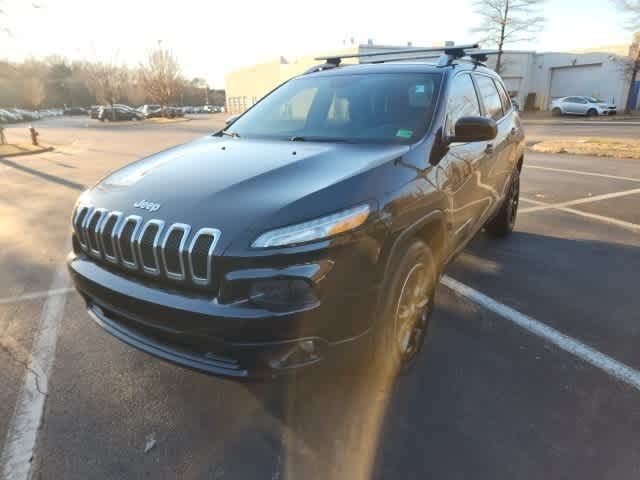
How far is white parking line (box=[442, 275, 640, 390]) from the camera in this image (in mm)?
2629

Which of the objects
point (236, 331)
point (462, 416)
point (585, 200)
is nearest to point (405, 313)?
point (462, 416)

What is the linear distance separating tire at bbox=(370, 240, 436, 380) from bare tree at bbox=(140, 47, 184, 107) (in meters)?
49.3

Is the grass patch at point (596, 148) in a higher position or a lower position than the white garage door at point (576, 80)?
lower

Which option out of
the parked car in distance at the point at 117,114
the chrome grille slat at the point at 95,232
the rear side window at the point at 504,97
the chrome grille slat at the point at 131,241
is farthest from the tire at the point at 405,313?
the parked car in distance at the point at 117,114

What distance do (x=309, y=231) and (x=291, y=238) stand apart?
83 mm

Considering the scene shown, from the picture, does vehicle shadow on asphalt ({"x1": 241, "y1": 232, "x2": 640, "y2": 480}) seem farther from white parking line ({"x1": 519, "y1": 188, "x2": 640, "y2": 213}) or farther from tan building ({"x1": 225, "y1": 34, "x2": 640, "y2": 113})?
tan building ({"x1": 225, "y1": 34, "x2": 640, "y2": 113})

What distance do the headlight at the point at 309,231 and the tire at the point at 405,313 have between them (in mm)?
412

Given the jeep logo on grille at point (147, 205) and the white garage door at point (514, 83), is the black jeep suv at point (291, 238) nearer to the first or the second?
the jeep logo on grille at point (147, 205)

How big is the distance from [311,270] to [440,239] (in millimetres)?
1253

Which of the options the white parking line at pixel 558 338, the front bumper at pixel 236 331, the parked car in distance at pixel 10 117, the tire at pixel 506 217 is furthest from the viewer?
the parked car in distance at pixel 10 117

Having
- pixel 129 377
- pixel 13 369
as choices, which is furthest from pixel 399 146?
pixel 13 369

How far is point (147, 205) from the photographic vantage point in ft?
7.02

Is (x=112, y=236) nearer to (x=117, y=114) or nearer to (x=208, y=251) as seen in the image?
(x=208, y=251)

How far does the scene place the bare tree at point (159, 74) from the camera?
150 ft
